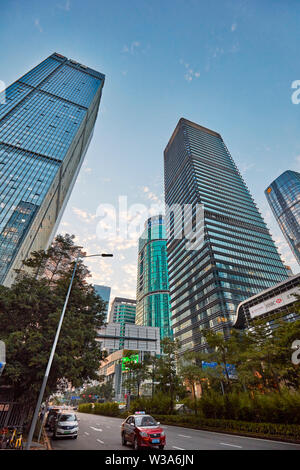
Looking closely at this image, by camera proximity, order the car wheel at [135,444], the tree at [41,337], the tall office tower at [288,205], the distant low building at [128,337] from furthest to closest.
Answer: the tall office tower at [288,205]
the distant low building at [128,337]
the tree at [41,337]
the car wheel at [135,444]

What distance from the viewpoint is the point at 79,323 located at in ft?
54.1

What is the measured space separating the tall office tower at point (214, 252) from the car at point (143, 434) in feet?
200

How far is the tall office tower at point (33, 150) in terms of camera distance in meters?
71.3

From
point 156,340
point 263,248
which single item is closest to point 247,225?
point 263,248

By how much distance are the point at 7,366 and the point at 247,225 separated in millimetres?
101426

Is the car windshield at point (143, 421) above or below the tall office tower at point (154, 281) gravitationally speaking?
below

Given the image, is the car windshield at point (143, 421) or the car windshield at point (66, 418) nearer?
the car windshield at point (143, 421)

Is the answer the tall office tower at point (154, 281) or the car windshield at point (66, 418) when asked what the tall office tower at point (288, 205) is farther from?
the car windshield at point (66, 418)

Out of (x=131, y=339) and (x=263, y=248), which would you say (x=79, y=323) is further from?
(x=263, y=248)

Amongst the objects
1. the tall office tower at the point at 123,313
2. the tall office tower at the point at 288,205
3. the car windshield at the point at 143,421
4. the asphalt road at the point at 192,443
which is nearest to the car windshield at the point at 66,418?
the asphalt road at the point at 192,443

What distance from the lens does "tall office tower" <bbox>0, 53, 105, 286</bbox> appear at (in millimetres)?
71312

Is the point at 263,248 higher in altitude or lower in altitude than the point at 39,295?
higher

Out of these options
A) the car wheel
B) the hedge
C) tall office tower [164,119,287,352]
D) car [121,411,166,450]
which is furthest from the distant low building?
tall office tower [164,119,287,352]
